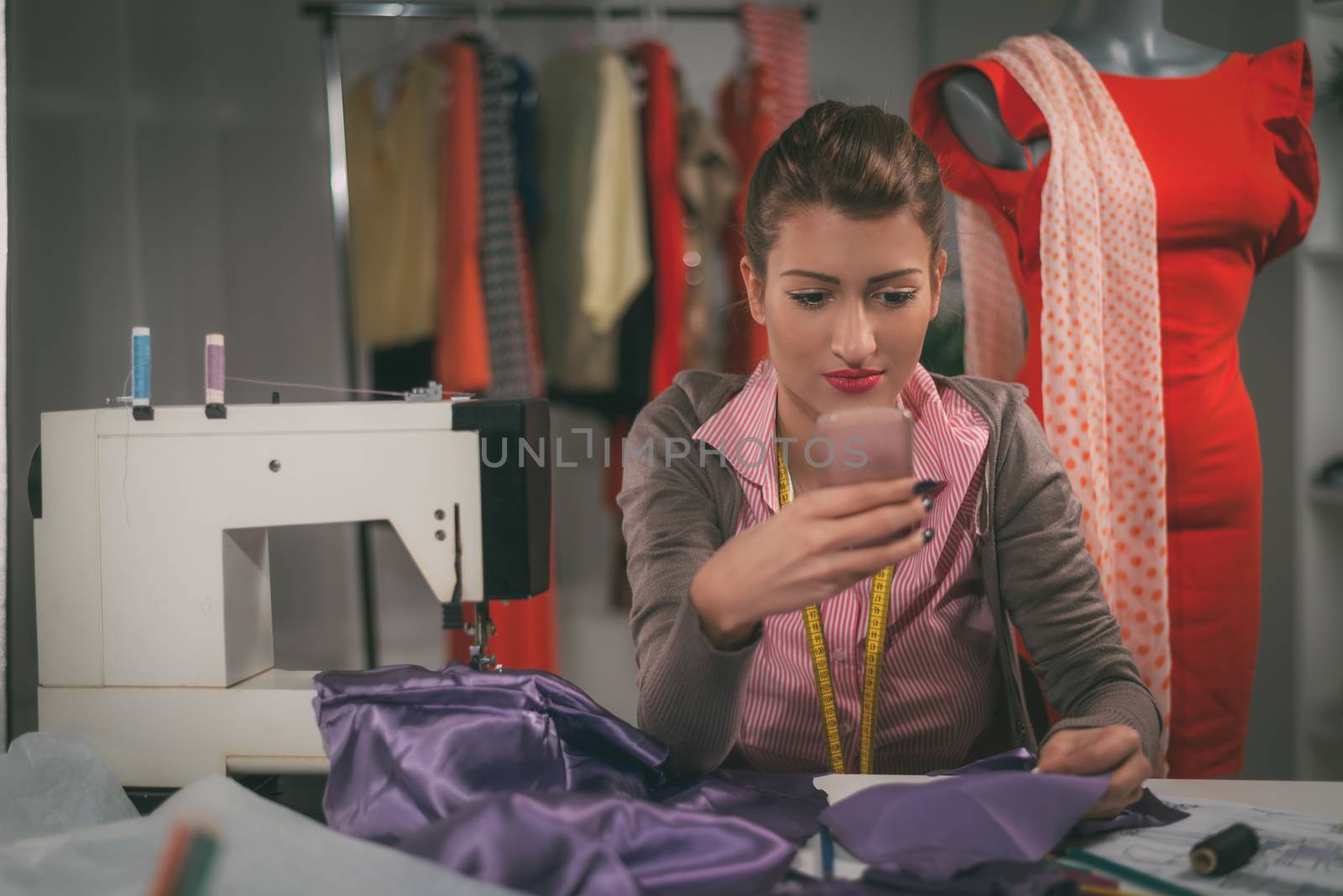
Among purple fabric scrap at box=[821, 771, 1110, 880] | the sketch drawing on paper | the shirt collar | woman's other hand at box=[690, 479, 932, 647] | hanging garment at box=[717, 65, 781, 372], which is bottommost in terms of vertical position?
the sketch drawing on paper

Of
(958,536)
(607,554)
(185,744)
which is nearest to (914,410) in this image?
(958,536)

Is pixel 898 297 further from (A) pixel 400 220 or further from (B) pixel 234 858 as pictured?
(A) pixel 400 220

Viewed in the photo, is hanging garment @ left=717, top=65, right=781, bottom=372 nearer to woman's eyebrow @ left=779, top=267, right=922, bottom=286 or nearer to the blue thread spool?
woman's eyebrow @ left=779, top=267, right=922, bottom=286

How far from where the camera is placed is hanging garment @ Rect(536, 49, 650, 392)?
254 centimetres

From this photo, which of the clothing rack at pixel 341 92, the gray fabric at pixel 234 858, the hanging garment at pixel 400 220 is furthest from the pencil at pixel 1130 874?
the hanging garment at pixel 400 220

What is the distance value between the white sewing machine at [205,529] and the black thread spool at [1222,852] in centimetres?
66

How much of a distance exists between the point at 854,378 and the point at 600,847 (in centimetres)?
57

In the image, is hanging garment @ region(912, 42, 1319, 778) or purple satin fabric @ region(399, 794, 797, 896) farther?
hanging garment @ region(912, 42, 1319, 778)

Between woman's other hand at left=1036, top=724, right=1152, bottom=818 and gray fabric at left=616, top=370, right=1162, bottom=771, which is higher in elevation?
gray fabric at left=616, top=370, right=1162, bottom=771

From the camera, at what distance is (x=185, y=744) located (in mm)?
1082

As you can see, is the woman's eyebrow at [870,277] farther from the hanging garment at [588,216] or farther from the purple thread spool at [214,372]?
the hanging garment at [588,216]

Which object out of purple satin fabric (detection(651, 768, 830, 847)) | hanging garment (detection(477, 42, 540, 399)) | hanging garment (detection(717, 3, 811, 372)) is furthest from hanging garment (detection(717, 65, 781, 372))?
purple satin fabric (detection(651, 768, 830, 847))

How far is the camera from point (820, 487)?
1.05 metres

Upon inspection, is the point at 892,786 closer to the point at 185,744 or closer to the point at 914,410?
the point at 914,410
